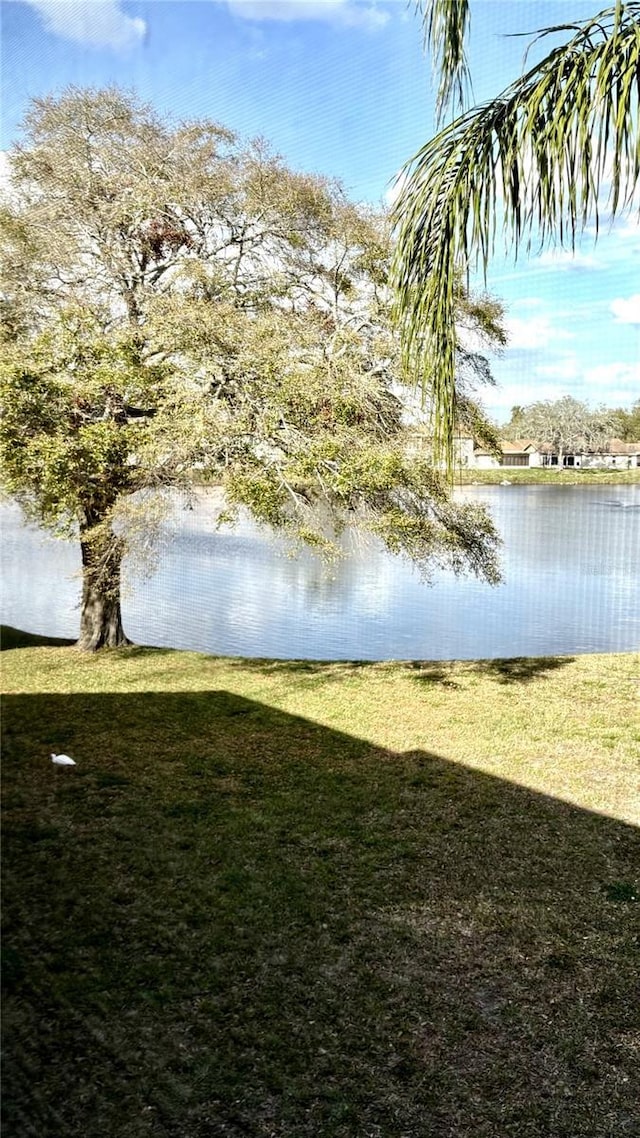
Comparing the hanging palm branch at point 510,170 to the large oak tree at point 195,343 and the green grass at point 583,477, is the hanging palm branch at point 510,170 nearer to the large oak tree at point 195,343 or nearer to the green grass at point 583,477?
the large oak tree at point 195,343

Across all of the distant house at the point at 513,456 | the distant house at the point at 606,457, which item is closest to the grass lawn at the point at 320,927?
the distant house at the point at 513,456

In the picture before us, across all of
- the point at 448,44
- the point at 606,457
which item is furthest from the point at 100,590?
the point at 606,457

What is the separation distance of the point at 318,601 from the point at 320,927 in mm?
7097

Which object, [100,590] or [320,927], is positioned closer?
[320,927]

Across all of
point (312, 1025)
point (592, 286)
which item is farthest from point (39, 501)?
point (312, 1025)

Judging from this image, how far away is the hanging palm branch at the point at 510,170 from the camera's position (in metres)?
1.80

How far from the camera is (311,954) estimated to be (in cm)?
222

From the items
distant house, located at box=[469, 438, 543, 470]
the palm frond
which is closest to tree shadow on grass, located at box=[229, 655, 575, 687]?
distant house, located at box=[469, 438, 543, 470]

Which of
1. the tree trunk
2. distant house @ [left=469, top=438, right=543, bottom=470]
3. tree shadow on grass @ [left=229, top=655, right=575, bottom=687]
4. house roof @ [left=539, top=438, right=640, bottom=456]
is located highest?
house roof @ [left=539, top=438, right=640, bottom=456]

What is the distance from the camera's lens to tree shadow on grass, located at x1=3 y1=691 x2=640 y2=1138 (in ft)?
5.41

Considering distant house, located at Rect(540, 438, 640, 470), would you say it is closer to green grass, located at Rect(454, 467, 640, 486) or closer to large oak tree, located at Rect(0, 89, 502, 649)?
green grass, located at Rect(454, 467, 640, 486)

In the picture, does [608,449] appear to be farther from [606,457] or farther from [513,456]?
[513,456]

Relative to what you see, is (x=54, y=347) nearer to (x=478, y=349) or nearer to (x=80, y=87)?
(x=80, y=87)

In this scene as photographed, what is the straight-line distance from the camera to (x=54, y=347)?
16.8 ft
